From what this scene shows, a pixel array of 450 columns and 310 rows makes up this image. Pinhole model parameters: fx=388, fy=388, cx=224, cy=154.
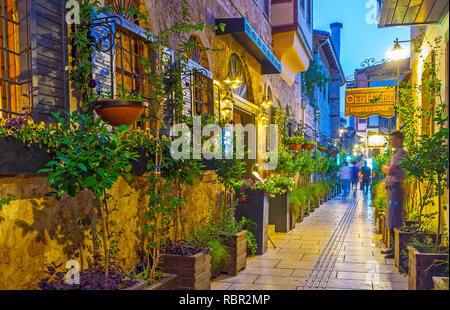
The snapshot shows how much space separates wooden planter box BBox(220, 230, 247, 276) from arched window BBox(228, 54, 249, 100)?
11.5ft

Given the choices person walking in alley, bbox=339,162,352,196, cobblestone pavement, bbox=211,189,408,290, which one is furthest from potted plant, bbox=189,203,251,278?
person walking in alley, bbox=339,162,352,196

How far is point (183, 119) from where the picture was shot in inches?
210

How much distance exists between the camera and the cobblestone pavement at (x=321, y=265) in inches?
194

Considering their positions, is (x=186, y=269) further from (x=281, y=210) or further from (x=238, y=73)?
(x=238, y=73)

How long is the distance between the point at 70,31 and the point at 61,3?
25 cm

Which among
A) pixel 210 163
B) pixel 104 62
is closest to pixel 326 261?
pixel 210 163

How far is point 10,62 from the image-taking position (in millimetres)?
3332

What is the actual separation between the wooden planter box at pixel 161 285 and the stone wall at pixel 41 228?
2.00ft

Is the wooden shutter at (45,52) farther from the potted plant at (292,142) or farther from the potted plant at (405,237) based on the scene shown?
the potted plant at (292,142)

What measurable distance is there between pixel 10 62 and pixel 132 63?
151cm

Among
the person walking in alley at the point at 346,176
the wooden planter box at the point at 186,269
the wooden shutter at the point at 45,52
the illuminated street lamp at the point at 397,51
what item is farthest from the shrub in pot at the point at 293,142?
the person walking in alley at the point at 346,176
